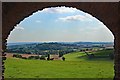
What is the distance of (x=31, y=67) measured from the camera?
7102 mm

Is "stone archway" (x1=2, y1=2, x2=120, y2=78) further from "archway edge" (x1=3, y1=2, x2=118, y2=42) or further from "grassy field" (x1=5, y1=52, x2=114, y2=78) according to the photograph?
"grassy field" (x1=5, y1=52, x2=114, y2=78)

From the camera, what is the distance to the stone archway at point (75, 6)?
4.88m

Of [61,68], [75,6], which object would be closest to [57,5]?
[75,6]

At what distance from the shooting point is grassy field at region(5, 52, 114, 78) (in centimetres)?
676

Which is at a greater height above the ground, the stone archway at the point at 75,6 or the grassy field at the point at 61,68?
the stone archway at the point at 75,6

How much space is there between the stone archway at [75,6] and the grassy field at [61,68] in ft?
5.85

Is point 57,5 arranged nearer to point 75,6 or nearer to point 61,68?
point 75,6

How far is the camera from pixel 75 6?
16.3 ft

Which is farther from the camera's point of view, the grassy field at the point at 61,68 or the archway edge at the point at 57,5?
the grassy field at the point at 61,68

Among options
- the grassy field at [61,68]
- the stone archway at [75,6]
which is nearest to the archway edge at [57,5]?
the stone archway at [75,6]

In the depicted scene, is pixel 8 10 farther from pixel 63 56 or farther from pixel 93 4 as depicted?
pixel 63 56

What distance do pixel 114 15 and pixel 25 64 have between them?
9.12ft

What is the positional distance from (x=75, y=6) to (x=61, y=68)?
260 centimetres

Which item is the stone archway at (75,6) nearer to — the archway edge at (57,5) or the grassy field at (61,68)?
the archway edge at (57,5)
